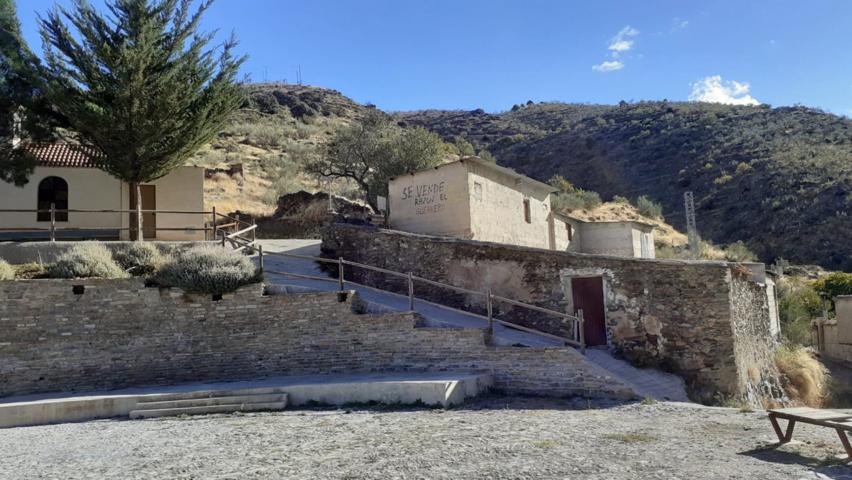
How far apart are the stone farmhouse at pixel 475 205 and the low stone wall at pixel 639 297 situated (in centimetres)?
302

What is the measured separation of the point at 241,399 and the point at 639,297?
844 centimetres

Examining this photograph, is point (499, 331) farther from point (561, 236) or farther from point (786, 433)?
point (561, 236)

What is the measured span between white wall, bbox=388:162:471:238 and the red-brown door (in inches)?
197

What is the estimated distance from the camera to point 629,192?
1929 inches

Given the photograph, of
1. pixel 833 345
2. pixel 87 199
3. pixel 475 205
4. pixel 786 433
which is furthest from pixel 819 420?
pixel 87 199

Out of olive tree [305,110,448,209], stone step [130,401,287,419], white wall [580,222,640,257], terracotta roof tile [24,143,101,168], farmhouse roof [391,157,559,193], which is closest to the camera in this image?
stone step [130,401,287,419]

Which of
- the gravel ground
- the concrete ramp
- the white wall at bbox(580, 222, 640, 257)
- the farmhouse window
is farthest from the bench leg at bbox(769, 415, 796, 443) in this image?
the farmhouse window

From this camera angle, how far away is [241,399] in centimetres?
1086

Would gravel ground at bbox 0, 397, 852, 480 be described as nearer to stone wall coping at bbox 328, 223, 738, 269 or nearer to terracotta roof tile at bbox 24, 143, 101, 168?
stone wall coping at bbox 328, 223, 738, 269

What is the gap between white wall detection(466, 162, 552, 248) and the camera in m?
19.1

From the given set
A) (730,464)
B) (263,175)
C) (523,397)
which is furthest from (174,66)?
(263,175)

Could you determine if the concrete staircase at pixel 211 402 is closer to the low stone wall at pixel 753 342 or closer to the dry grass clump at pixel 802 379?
the low stone wall at pixel 753 342

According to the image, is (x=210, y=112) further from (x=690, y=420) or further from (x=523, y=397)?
(x=690, y=420)

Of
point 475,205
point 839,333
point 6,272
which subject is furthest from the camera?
point 839,333
